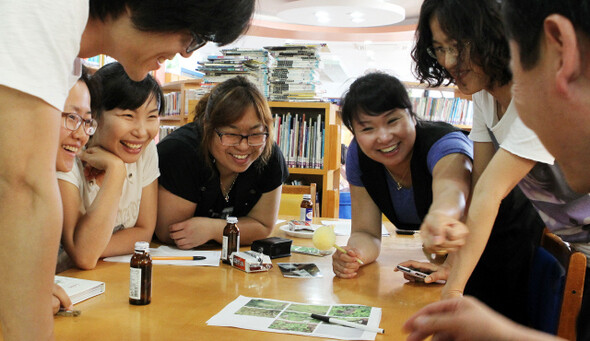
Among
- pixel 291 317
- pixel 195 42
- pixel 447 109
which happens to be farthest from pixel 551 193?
pixel 447 109

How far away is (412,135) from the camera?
1970mm

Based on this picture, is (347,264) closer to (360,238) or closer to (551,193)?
(360,238)

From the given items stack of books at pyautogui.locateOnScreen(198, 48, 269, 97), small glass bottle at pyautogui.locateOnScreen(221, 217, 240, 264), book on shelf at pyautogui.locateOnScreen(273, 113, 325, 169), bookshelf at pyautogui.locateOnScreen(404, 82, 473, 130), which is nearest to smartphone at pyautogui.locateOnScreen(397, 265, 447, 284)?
small glass bottle at pyautogui.locateOnScreen(221, 217, 240, 264)

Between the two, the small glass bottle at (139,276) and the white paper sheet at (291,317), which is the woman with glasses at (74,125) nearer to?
the small glass bottle at (139,276)

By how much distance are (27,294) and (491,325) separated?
2.20 feet

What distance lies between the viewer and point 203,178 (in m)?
2.08

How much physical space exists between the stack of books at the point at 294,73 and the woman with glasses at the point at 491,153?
5.85 feet

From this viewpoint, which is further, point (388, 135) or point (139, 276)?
point (388, 135)

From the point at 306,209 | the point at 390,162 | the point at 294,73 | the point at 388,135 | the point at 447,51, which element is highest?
the point at 294,73

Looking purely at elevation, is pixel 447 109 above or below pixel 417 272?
above

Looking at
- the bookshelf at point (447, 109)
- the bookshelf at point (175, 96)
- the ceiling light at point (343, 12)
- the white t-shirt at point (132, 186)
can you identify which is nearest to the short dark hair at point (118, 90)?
the white t-shirt at point (132, 186)

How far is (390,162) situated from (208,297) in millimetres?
932

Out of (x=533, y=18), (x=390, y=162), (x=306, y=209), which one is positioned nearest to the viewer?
(x=533, y=18)

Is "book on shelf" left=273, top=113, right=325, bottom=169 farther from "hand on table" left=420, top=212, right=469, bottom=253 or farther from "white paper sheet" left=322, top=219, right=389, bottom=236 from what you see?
"hand on table" left=420, top=212, right=469, bottom=253
